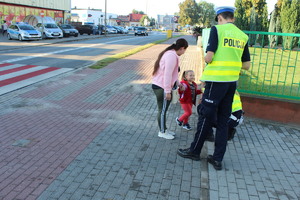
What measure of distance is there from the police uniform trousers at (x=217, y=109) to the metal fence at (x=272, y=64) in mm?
2510

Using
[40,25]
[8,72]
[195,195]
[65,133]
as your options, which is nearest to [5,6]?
[40,25]

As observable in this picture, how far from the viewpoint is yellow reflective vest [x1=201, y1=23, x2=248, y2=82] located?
141 inches

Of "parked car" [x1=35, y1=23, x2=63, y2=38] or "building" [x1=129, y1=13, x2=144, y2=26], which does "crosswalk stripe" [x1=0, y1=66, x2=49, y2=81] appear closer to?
"parked car" [x1=35, y1=23, x2=63, y2=38]

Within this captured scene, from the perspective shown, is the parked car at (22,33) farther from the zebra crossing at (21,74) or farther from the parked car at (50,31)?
the zebra crossing at (21,74)

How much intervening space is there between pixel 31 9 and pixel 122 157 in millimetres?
45514

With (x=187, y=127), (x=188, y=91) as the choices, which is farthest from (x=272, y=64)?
(x=187, y=127)

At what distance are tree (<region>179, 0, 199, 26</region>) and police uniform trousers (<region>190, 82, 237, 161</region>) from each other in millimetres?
90814

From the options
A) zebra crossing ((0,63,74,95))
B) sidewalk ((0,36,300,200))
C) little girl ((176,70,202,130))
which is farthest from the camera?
zebra crossing ((0,63,74,95))

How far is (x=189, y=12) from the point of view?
90562 mm

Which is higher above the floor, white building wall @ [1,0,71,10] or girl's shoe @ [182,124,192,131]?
white building wall @ [1,0,71,10]

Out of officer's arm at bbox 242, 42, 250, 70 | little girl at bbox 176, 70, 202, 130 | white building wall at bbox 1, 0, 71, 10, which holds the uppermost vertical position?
white building wall at bbox 1, 0, 71, 10

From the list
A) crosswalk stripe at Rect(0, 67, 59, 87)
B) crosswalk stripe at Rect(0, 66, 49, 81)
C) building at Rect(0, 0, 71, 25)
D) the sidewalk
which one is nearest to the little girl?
the sidewalk

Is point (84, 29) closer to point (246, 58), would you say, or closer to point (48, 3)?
point (48, 3)

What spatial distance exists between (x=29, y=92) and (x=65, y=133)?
11.5 ft
